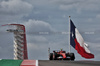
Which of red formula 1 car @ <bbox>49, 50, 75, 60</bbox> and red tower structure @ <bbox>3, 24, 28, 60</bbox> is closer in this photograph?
red formula 1 car @ <bbox>49, 50, 75, 60</bbox>

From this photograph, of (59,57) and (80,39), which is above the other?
(80,39)

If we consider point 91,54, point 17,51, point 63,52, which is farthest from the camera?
point 17,51

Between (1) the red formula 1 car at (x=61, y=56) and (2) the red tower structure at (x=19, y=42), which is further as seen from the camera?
(2) the red tower structure at (x=19, y=42)

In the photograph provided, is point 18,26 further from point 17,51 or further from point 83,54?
point 83,54

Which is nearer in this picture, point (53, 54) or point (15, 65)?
point (15, 65)

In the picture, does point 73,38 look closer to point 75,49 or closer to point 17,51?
point 75,49

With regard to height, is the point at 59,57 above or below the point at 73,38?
below

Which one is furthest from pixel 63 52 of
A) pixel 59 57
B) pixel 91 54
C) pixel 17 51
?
pixel 17 51

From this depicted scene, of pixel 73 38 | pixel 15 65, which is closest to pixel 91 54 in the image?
pixel 73 38

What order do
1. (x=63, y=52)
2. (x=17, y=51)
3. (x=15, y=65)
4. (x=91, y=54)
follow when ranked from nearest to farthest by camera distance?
1. (x=15, y=65)
2. (x=91, y=54)
3. (x=63, y=52)
4. (x=17, y=51)

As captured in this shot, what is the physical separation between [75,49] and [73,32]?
8.68 feet

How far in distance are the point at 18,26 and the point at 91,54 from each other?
93.9 metres

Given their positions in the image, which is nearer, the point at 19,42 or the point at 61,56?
the point at 61,56

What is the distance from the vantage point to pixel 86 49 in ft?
101
